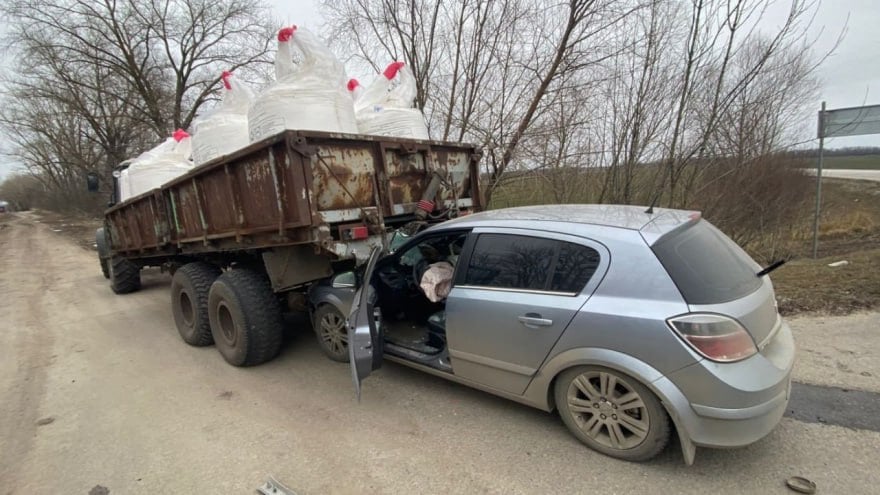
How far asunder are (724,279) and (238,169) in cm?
376

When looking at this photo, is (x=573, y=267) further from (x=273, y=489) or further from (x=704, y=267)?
(x=273, y=489)

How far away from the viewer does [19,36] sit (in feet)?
59.9

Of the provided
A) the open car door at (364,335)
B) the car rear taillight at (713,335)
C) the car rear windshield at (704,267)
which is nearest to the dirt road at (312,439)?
the open car door at (364,335)

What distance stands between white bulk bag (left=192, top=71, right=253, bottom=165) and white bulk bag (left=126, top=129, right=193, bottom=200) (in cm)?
172

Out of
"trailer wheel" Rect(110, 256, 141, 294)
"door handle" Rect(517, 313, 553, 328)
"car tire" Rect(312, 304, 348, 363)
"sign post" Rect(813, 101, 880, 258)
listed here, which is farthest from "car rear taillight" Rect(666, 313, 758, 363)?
"trailer wheel" Rect(110, 256, 141, 294)

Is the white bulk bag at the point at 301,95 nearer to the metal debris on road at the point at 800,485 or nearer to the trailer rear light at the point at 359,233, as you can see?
the trailer rear light at the point at 359,233

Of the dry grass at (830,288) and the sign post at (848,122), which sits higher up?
the sign post at (848,122)

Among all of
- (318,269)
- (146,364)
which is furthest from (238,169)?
(146,364)

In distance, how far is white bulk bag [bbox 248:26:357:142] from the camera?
3.57m


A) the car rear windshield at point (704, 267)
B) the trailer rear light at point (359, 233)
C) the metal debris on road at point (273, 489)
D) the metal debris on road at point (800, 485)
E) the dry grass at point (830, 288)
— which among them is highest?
the trailer rear light at point (359, 233)

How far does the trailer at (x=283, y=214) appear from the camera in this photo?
129 inches

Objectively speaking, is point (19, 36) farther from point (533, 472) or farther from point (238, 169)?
point (533, 472)

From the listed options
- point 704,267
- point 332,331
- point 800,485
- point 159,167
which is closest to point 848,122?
point 704,267

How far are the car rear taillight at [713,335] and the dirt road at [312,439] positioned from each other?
0.73 meters
